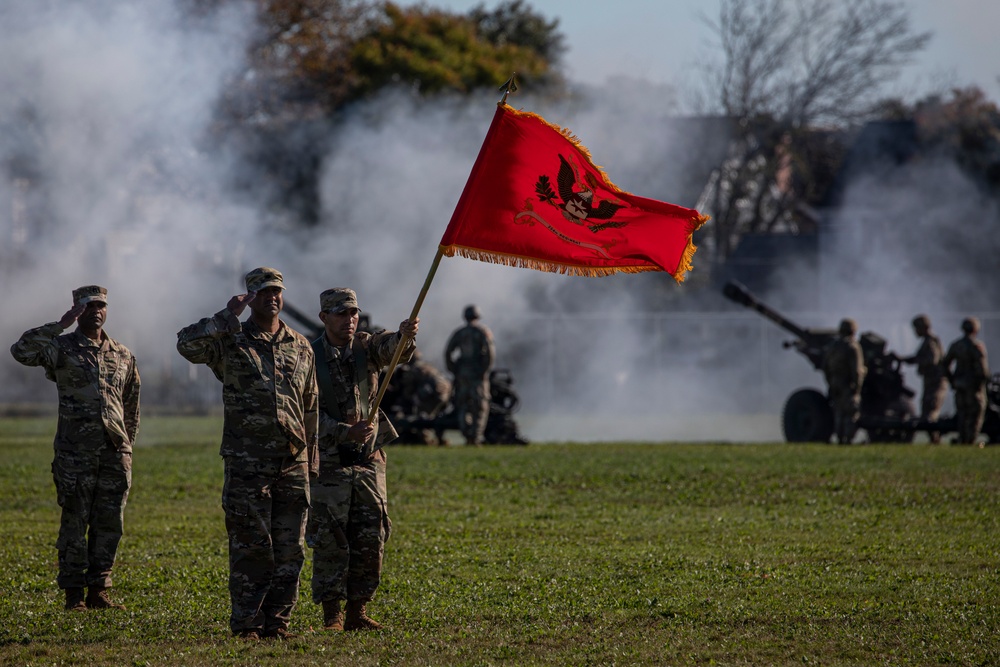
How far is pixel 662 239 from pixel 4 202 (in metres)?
17.5

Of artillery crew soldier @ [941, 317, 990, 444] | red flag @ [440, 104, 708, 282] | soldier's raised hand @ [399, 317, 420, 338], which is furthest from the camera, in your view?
artillery crew soldier @ [941, 317, 990, 444]

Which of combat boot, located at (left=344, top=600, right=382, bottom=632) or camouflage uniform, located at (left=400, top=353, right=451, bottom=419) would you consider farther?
camouflage uniform, located at (left=400, top=353, right=451, bottom=419)

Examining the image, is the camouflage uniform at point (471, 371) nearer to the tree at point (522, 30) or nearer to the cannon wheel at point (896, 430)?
the cannon wheel at point (896, 430)

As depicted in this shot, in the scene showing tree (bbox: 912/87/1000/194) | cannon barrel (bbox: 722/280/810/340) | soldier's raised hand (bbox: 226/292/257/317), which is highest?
tree (bbox: 912/87/1000/194)

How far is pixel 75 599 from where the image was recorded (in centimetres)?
810

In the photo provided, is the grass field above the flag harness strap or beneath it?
beneath

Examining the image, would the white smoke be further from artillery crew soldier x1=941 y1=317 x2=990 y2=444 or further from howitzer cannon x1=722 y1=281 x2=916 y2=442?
artillery crew soldier x1=941 y1=317 x2=990 y2=444

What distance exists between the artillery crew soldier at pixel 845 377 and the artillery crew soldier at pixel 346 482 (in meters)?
14.2

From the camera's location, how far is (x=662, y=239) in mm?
8227

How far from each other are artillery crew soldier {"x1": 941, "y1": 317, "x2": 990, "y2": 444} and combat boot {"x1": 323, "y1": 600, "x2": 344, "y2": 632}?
14664mm

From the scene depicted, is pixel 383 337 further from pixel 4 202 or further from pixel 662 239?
pixel 4 202

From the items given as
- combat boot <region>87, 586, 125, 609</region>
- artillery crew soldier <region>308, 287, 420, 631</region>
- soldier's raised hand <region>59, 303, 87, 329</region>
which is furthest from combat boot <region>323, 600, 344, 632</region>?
soldier's raised hand <region>59, 303, 87, 329</region>

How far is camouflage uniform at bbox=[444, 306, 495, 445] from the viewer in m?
20.0

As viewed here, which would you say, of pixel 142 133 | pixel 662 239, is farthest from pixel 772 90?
pixel 662 239
